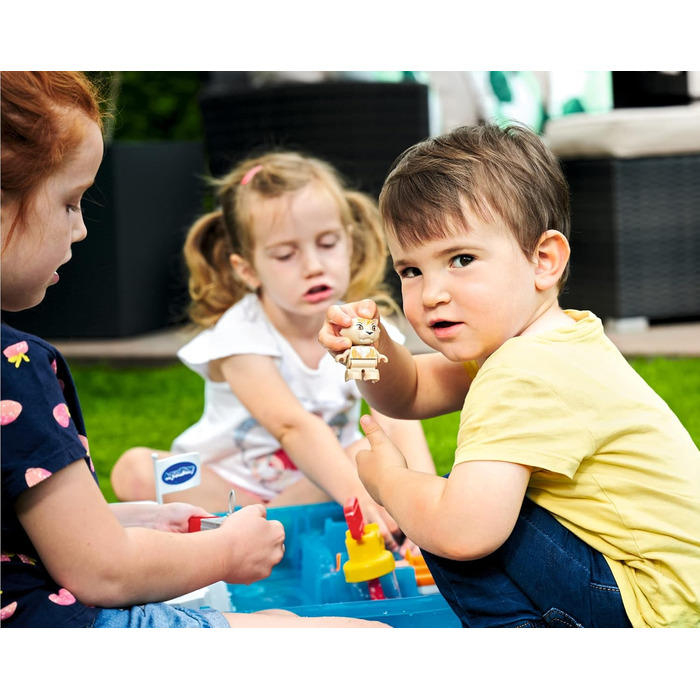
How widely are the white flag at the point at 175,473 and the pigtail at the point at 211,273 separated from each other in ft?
2.30

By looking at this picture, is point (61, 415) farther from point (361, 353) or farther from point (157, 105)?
point (157, 105)

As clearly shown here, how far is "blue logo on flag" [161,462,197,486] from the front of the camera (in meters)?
1.54

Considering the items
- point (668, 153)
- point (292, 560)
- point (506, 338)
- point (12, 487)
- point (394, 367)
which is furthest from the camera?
point (668, 153)

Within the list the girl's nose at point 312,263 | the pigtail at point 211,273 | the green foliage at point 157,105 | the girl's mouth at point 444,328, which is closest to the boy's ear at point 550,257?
the girl's mouth at point 444,328

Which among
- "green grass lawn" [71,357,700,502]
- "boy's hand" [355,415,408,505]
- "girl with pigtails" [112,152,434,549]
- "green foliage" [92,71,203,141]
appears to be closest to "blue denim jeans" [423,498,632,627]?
"boy's hand" [355,415,408,505]

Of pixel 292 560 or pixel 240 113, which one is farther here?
pixel 240 113

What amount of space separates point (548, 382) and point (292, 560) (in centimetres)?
80

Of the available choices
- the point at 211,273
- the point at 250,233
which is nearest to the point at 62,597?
the point at 250,233

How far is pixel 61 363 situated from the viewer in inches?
42.2

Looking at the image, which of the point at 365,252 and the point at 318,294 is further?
the point at 365,252

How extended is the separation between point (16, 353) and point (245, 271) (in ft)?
3.82

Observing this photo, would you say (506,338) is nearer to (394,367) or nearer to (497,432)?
(497,432)

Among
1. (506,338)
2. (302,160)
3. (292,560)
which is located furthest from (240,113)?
(506,338)

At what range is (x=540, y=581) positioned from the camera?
1092 mm
